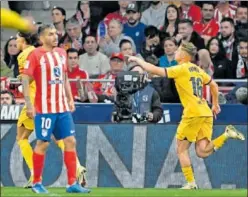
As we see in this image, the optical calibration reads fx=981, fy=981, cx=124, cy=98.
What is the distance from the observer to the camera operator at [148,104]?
1498cm

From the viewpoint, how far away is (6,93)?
623 inches

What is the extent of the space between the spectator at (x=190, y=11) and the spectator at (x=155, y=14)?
0.34 metres

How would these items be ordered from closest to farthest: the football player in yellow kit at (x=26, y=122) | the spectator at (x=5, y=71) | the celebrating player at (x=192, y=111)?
the football player in yellow kit at (x=26, y=122)
the celebrating player at (x=192, y=111)
the spectator at (x=5, y=71)

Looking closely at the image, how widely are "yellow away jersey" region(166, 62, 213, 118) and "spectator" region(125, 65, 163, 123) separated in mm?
2088

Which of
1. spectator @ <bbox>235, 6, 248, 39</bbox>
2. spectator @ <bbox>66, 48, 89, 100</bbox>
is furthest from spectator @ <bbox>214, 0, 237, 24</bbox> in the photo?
spectator @ <bbox>66, 48, 89, 100</bbox>

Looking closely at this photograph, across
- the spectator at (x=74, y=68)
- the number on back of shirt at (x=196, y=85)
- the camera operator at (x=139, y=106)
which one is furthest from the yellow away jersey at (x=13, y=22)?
the spectator at (x=74, y=68)

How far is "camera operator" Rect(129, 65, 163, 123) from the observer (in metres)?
15.0

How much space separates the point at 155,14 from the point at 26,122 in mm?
6139

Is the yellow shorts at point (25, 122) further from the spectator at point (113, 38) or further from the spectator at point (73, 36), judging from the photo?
the spectator at point (73, 36)

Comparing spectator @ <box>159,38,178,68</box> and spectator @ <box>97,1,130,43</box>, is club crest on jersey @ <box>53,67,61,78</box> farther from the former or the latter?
spectator @ <box>97,1,130,43</box>

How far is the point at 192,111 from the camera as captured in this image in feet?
42.0

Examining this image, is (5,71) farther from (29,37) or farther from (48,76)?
(48,76)

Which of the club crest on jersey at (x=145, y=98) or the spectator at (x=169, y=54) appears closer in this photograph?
the club crest on jersey at (x=145, y=98)

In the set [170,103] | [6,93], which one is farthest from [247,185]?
[6,93]
